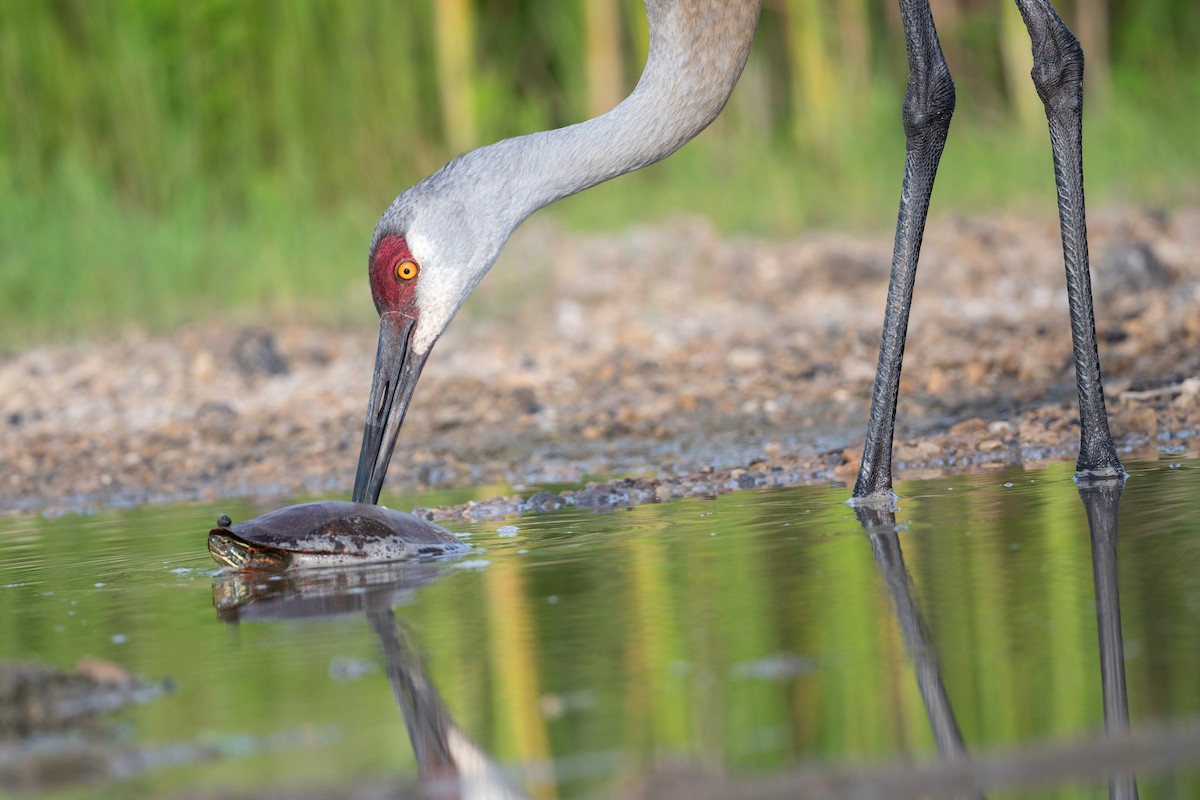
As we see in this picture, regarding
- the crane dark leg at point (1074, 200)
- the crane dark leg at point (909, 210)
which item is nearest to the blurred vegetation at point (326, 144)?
the crane dark leg at point (909, 210)

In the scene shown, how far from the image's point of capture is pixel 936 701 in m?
2.06

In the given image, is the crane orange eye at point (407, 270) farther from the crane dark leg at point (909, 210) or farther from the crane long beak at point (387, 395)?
the crane dark leg at point (909, 210)

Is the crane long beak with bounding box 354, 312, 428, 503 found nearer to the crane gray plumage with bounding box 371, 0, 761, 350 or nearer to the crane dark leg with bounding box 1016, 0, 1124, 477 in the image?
the crane gray plumage with bounding box 371, 0, 761, 350

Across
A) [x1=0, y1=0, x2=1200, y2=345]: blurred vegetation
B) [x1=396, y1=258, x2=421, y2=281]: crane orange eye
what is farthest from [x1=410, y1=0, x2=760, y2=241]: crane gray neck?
[x1=0, y1=0, x2=1200, y2=345]: blurred vegetation

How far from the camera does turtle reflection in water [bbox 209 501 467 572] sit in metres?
3.54

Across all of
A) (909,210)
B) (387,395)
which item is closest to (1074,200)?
(909,210)

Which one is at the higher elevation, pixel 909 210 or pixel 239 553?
pixel 909 210

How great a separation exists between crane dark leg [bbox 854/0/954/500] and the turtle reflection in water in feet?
3.11

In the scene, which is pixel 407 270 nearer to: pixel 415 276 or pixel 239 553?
pixel 415 276

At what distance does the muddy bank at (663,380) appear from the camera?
4.93 metres

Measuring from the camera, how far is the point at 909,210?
4.09 m

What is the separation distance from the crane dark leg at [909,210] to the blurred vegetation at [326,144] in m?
4.33

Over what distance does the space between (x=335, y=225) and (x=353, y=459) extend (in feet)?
12.5

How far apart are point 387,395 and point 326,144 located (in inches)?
233
